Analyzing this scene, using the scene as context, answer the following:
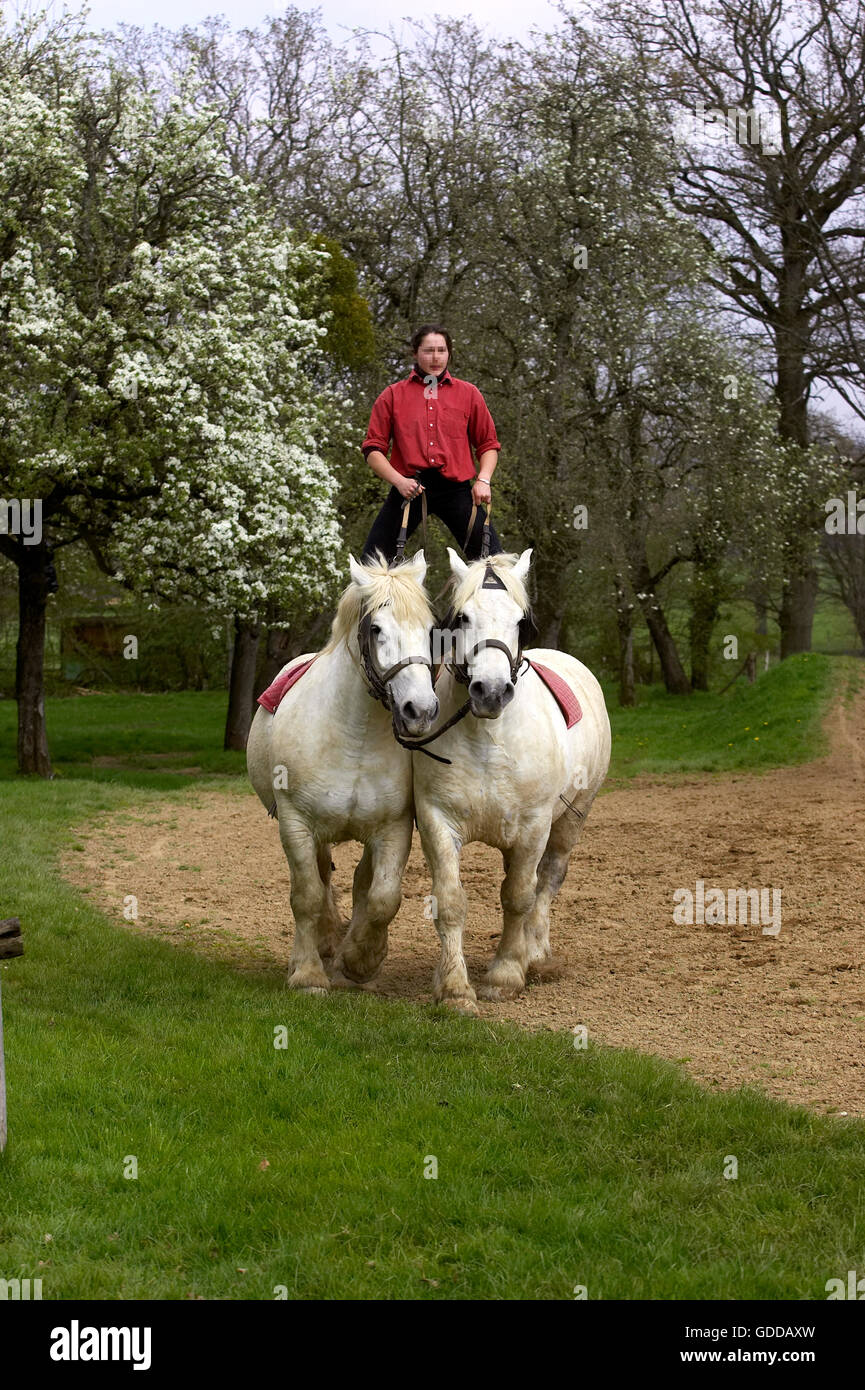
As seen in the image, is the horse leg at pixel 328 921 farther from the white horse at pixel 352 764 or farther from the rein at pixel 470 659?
→ the rein at pixel 470 659

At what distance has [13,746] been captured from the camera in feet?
85.7

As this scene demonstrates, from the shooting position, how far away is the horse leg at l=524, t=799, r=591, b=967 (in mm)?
9586

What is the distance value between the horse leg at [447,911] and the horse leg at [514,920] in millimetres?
424

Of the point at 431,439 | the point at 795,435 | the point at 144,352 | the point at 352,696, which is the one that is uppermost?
the point at 795,435

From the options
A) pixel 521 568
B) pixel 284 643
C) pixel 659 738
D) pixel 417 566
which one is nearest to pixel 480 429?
pixel 521 568

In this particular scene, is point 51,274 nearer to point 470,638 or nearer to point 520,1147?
Answer: point 470,638

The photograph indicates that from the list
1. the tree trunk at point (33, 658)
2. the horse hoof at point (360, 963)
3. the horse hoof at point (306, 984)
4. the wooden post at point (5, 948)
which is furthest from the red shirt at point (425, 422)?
the tree trunk at point (33, 658)

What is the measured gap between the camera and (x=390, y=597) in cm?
741

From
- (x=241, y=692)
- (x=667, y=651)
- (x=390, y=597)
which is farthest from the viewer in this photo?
(x=667, y=651)

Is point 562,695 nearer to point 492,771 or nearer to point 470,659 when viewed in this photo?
point 492,771

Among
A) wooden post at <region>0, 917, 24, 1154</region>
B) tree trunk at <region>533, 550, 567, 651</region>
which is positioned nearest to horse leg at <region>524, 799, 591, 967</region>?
wooden post at <region>0, 917, 24, 1154</region>

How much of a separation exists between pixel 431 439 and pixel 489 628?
75.7 inches

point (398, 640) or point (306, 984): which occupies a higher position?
point (398, 640)

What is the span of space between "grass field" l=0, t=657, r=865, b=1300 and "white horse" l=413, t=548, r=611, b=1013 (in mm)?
790
